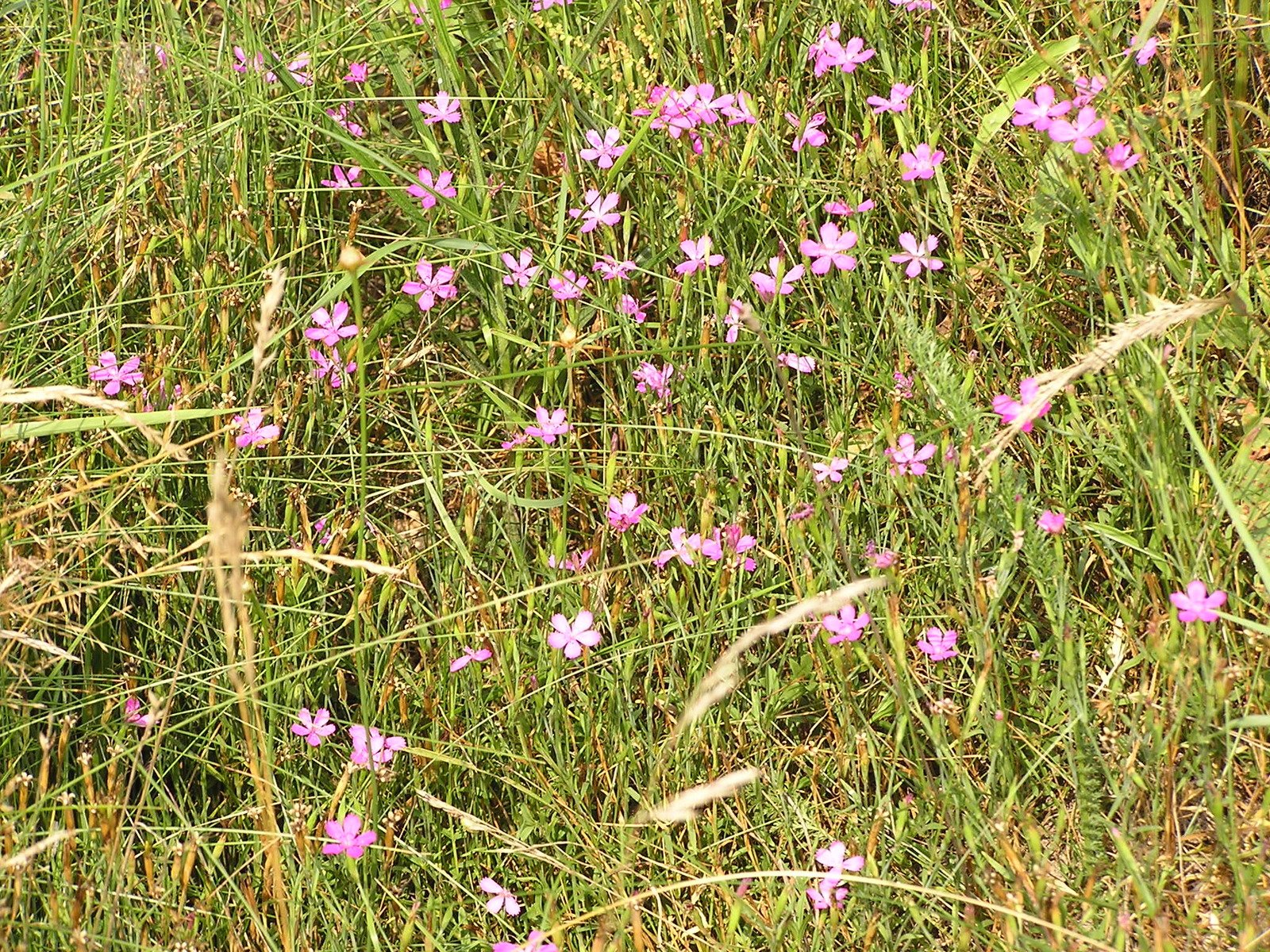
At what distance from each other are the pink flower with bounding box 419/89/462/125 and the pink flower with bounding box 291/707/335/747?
1.15 m

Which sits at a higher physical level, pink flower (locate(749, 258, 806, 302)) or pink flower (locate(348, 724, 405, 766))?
pink flower (locate(749, 258, 806, 302))

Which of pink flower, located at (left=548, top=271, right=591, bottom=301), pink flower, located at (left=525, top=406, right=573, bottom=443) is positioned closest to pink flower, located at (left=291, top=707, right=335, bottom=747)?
pink flower, located at (left=525, top=406, right=573, bottom=443)

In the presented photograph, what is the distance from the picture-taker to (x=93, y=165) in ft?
8.06

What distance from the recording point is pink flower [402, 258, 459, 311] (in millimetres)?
2346

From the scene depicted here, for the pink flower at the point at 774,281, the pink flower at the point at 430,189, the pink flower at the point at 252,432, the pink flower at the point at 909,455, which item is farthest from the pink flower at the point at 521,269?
the pink flower at the point at 909,455

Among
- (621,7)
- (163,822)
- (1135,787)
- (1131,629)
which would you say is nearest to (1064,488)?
(1131,629)

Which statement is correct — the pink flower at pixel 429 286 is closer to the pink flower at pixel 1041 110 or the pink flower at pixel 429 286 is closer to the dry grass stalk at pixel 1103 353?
the pink flower at pixel 1041 110

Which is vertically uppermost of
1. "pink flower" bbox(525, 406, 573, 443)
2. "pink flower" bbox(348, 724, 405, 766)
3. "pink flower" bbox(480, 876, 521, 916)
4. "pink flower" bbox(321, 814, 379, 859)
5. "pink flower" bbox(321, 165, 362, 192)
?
"pink flower" bbox(321, 165, 362, 192)

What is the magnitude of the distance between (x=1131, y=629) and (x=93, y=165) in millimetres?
1979

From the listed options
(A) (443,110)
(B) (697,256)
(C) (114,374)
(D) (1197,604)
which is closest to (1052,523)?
(D) (1197,604)

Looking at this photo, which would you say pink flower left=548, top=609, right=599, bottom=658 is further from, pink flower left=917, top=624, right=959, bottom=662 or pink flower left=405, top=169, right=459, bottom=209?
pink flower left=405, top=169, right=459, bottom=209

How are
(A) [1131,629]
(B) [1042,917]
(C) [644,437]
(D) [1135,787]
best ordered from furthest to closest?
(C) [644,437]
(A) [1131,629]
(D) [1135,787]
(B) [1042,917]

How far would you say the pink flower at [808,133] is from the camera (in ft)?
7.58

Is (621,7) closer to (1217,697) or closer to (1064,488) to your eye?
(1064,488)
